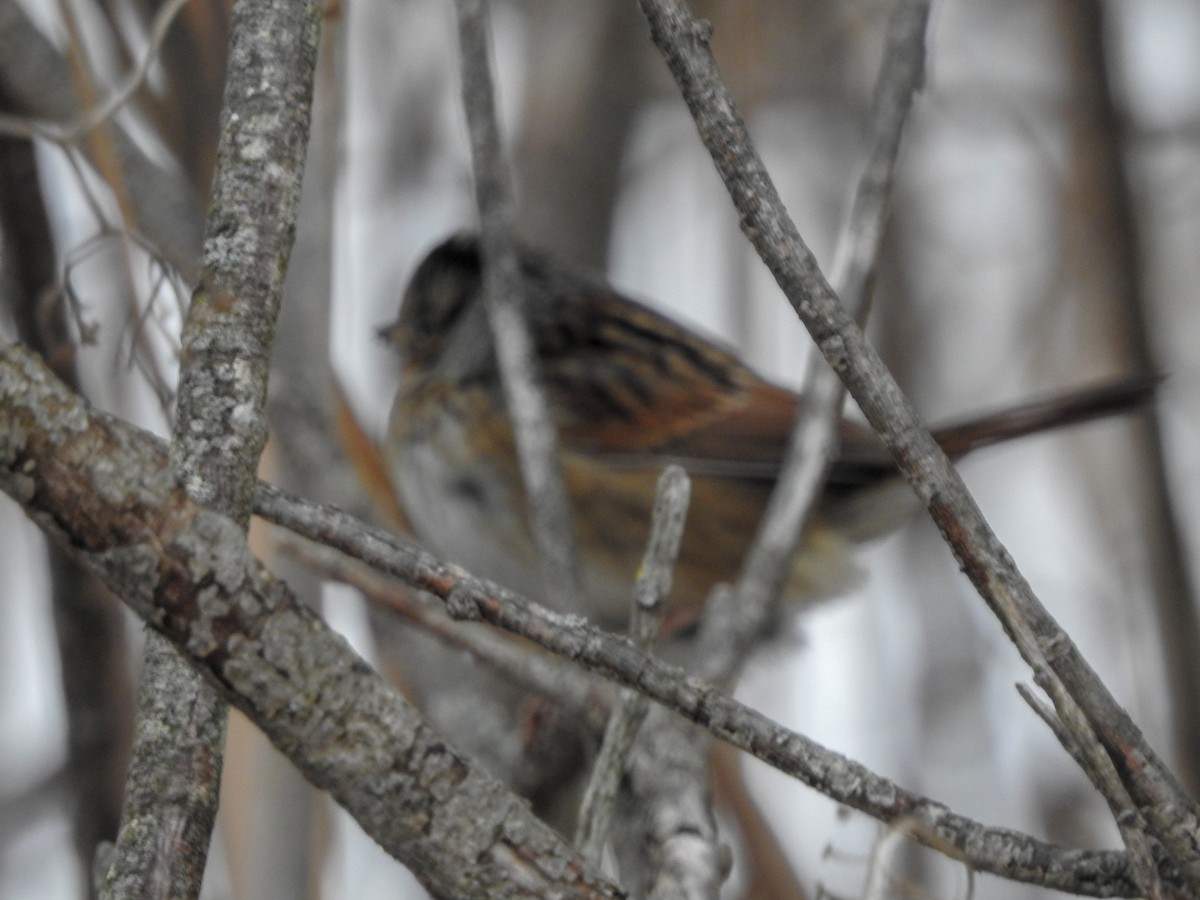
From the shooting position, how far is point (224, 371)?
0.67m

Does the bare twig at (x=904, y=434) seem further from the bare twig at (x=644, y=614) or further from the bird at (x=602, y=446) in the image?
the bird at (x=602, y=446)

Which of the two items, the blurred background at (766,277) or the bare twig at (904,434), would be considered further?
the blurred background at (766,277)

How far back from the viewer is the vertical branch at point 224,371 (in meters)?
0.61

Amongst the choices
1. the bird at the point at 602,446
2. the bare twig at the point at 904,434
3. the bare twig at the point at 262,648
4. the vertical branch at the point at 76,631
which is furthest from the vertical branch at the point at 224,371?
the bird at the point at 602,446

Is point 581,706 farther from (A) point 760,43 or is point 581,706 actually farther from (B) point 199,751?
(A) point 760,43

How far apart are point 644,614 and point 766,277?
2107 millimetres

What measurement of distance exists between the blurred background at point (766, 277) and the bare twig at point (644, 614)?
382 millimetres

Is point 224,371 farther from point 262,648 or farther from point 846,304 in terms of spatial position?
point 846,304

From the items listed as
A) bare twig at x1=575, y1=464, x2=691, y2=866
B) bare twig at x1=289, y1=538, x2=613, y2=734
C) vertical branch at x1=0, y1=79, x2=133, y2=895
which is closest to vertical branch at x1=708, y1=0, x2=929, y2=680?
bare twig at x1=289, y1=538, x2=613, y2=734

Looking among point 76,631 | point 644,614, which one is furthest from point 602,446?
point 644,614

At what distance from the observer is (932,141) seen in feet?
10.5

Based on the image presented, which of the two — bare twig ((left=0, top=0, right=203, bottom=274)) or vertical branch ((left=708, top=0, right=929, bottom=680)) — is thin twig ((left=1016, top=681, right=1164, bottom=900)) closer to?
vertical branch ((left=708, top=0, right=929, bottom=680))

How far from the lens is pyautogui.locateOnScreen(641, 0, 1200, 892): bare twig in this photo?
73cm

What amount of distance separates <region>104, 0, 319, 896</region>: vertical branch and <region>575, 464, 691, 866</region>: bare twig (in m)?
0.41
